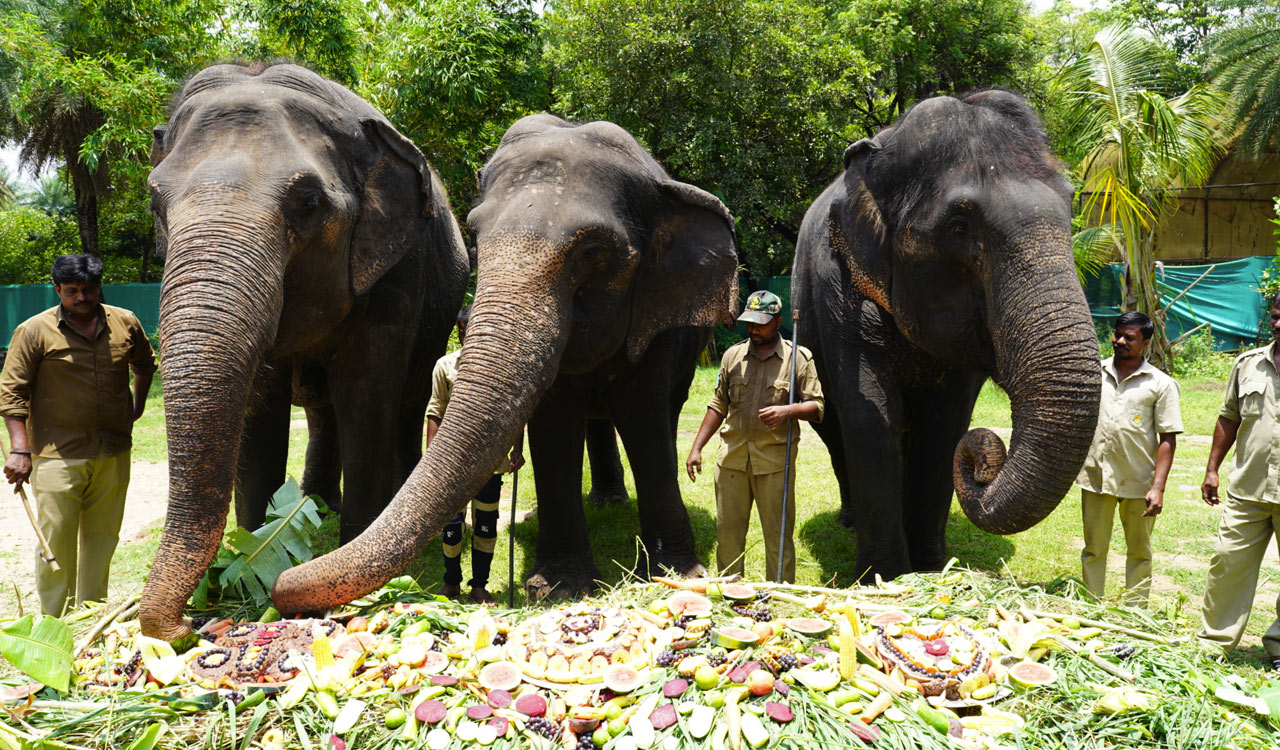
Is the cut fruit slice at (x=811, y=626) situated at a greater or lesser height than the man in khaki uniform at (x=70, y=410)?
lesser

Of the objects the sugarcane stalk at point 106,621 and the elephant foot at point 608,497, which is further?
the elephant foot at point 608,497

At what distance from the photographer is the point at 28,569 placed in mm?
6902

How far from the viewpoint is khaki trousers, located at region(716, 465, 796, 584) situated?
576cm

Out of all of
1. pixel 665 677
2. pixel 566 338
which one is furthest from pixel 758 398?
pixel 665 677

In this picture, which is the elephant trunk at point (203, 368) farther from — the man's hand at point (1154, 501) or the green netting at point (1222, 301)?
the green netting at point (1222, 301)

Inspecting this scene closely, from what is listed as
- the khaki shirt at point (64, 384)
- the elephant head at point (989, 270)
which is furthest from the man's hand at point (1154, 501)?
the khaki shirt at point (64, 384)

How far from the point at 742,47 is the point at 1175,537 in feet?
44.4

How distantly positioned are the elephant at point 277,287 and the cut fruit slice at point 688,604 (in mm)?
1909

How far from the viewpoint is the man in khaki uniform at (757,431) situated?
5.68m

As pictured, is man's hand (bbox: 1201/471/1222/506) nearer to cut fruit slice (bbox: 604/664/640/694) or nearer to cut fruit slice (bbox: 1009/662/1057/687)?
cut fruit slice (bbox: 1009/662/1057/687)

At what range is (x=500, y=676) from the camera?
11.2 feet

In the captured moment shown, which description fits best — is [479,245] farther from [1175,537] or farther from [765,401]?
[1175,537]

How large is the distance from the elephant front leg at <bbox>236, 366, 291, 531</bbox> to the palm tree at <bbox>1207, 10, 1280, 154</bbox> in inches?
947

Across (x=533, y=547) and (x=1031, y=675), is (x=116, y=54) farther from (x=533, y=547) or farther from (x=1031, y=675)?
(x=1031, y=675)
